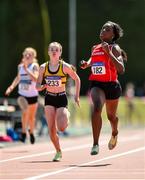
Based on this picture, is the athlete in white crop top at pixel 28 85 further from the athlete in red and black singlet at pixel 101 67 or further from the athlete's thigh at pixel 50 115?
the athlete in red and black singlet at pixel 101 67

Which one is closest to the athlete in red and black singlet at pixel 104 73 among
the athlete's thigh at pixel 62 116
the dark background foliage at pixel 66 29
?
the athlete's thigh at pixel 62 116

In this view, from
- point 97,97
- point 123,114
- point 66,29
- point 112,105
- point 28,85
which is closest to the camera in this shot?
point 97,97

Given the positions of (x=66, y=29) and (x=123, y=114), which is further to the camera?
(x=66, y=29)

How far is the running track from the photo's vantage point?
11570 millimetres

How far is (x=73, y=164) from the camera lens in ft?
44.3

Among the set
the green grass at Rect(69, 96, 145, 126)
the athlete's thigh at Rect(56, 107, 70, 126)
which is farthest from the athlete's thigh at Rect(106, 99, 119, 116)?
the green grass at Rect(69, 96, 145, 126)

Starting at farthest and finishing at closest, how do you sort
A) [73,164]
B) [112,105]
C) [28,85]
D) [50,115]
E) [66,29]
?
[66,29]
[28,85]
[112,105]
[50,115]
[73,164]

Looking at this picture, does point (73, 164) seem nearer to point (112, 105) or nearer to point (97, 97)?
point (97, 97)

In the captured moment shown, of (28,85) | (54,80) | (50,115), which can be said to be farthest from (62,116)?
(28,85)

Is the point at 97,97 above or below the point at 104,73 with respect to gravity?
below

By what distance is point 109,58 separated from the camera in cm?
1404

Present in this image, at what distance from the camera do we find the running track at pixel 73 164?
38.0ft

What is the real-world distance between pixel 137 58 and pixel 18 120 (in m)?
47.8

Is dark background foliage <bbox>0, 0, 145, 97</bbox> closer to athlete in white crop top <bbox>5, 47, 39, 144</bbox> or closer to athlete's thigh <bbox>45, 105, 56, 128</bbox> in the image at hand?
athlete in white crop top <bbox>5, 47, 39, 144</bbox>
